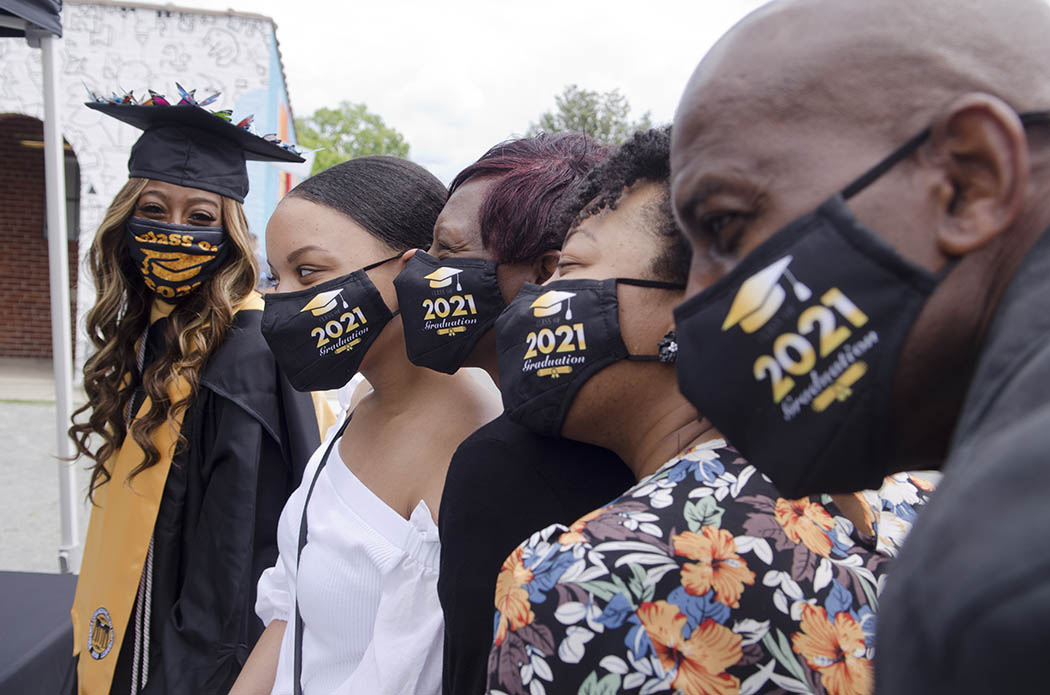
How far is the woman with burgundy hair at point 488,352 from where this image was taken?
1.25m

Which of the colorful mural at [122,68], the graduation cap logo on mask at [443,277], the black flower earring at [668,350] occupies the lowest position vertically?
the black flower earring at [668,350]

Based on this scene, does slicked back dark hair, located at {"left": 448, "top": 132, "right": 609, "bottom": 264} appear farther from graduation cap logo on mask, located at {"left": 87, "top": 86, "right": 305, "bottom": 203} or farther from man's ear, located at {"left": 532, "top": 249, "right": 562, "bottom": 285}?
graduation cap logo on mask, located at {"left": 87, "top": 86, "right": 305, "bottom": 203}

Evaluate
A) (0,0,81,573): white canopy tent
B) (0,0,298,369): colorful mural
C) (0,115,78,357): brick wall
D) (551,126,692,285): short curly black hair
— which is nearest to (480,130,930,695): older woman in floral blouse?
(551,126,692,285): short curly black hair

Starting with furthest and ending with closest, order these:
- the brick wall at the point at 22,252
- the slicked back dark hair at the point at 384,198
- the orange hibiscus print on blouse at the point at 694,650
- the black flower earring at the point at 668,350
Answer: the brick wall at the point at 22,252 < the slicked back dark hair at the point at 384,198 < the black flower earring at the point at 668,350 < the orange hibiscus print on blouse at the point at 694,650

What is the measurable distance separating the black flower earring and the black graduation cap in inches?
85.4

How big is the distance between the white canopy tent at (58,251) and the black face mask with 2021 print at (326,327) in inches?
76.9

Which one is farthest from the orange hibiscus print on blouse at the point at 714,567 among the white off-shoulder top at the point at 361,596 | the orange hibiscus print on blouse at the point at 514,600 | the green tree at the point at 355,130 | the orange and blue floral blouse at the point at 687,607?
the green tree at the point at 355,130

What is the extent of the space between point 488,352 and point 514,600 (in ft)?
2.98

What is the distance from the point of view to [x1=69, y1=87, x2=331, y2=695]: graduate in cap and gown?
7.94 ft

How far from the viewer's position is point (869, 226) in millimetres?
653

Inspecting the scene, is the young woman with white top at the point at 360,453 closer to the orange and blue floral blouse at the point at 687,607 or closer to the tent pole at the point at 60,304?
the orange and blue floral blouse at the point at 687,607

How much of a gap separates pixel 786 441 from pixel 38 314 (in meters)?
15.9

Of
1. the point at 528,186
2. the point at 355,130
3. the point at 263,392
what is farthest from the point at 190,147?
the point at 355,130

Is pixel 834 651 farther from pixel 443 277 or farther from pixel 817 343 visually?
pixel 443 277
